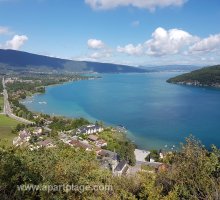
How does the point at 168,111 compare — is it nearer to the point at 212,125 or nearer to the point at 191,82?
the point at 212,125

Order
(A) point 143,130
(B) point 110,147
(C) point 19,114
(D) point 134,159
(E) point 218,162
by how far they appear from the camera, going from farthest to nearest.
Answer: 1. (C) point 19,114
2. (A) point 143,130
3. (B) point 110,147
4. (D) point 134,159
5. (E) point 218,162

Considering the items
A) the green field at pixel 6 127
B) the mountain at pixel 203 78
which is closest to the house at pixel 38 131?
the green field at pixel 6 127

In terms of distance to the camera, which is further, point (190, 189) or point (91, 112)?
point (91, 112)

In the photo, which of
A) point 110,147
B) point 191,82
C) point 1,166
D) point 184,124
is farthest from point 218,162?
point 191,82

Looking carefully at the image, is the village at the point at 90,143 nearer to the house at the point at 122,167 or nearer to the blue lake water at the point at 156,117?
the house at the point at 122,167

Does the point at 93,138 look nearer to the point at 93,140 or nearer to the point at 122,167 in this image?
the point at 93,140

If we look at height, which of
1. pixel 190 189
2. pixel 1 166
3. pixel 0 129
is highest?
pixel 1 166
